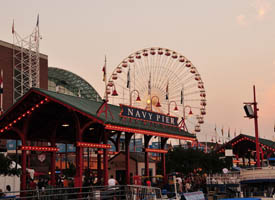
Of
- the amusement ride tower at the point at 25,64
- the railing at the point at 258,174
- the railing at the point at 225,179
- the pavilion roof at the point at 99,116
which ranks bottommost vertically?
the railing at the point at 225,179

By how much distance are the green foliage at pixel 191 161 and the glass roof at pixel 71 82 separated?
8106cm

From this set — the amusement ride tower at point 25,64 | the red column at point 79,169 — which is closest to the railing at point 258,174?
the red column at point 79,169

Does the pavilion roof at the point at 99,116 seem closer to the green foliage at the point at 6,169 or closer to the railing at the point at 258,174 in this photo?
the railing at the point at 258,174

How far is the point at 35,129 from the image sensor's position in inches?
1201

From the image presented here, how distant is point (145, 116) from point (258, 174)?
10.2m

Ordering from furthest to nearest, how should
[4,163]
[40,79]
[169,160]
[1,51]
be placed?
[40,79] < [1,51] < [169,160] < [4,163]

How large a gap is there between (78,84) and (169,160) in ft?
299

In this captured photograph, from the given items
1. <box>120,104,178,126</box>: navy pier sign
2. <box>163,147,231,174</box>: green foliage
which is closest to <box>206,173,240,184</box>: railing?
<box>120,104,178,126</box>: navy pier sign

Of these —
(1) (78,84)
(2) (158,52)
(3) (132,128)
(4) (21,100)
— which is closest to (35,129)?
(4) (21,100)

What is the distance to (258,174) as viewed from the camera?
24828mm

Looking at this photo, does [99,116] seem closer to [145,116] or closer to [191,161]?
[145,116]

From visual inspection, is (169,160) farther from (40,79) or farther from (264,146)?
(40,79)

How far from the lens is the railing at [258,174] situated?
2431 cm

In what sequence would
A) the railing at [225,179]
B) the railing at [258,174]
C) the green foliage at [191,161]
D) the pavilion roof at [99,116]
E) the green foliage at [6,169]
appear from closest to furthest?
the pavilion roof at [99,116]
the railing at [258,174]
the railing at [225,179]
the green foliage at [6,169]
the green foliage at [191,161]
